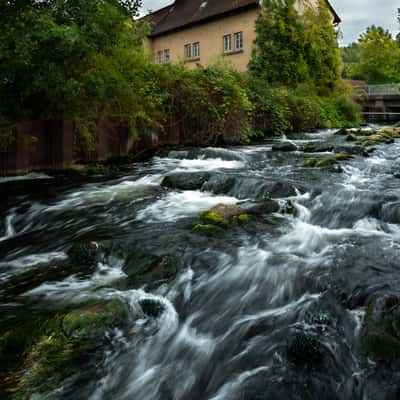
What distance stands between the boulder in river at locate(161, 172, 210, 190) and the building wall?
1543cm

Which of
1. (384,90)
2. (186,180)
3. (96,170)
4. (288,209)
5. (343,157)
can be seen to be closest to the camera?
(288,209)

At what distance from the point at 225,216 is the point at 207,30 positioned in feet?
83.1

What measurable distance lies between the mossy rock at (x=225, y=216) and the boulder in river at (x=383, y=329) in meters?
2.48

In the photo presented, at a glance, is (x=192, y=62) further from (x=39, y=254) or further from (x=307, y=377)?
(x=307, y=377)

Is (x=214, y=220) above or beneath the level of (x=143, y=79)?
beneath

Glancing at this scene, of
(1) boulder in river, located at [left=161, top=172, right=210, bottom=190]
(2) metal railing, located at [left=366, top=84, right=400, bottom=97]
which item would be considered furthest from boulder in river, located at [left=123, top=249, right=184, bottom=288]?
(2) metal railing, located at [left=366, top=84, right=400, bottom=97]

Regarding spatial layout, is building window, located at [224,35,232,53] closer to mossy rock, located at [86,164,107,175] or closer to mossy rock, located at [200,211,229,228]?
mossy rock, located at [86,164,107,175]

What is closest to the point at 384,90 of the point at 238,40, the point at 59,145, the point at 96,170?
the point at 238,40

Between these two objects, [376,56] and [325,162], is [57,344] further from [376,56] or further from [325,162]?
[376,56]

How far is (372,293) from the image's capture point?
149 inches

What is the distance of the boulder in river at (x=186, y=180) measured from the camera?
8.02m

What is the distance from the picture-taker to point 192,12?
30.4 metres

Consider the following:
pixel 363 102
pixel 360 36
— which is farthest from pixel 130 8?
pixel 360 36

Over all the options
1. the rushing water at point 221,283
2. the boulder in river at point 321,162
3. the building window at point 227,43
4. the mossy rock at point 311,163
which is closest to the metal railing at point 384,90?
the building window at point 227,43
